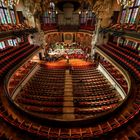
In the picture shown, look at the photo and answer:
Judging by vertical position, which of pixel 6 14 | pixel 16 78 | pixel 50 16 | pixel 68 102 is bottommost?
pixel 16 78

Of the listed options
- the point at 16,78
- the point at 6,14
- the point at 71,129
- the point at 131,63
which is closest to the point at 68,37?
the point at 6,14

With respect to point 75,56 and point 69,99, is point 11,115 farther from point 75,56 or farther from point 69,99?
point 75,56

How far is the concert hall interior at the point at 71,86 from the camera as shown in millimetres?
5086

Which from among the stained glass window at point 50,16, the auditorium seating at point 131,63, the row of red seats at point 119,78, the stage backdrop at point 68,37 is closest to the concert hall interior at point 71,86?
the auditorium seating at point 131,63

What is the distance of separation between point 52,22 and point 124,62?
2256 centimetres

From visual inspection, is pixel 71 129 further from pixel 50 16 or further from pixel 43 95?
pixel 50 16

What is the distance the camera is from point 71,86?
11.9 meters

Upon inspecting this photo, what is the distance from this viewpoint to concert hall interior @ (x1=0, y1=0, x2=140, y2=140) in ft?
16.7

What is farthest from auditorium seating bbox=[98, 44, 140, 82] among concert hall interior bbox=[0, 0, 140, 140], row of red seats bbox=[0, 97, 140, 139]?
row of red seats bbox=[0, 97, 140, 139]

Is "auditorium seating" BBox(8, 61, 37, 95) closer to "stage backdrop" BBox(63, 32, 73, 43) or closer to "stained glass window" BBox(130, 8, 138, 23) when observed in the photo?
"stained glass window" BBox(130, 8, 138, 23)

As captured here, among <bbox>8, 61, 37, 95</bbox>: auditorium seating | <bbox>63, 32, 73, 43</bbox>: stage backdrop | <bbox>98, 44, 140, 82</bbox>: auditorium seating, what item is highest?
<bbox>98, 44, 140, 82</bbox>: auditorium seating

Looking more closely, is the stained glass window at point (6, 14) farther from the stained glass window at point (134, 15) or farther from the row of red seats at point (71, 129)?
the stained glass window at point (134, 15)

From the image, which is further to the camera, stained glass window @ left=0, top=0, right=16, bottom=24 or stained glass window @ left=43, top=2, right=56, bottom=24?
stained glass window @ left=43, top=2, right=56, bottom=24

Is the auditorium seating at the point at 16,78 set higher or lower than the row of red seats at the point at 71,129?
lower
